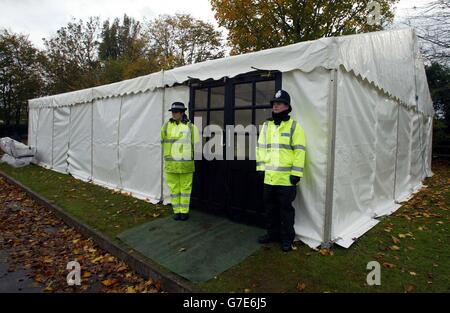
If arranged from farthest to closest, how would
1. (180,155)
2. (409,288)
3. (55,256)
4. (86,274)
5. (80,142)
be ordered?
(80,142), (180,155), (55,256), (86,274), (409,288)

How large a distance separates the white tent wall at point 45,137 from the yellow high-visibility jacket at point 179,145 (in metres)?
8.57

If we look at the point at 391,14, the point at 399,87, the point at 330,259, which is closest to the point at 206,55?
the point at 391,14

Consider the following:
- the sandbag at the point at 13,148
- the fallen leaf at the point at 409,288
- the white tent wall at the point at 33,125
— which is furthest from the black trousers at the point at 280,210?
the white tent wall at the point at 33,125

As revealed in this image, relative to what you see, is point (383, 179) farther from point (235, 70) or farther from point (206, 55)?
point (206, 55)

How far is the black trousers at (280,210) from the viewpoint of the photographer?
422 cm

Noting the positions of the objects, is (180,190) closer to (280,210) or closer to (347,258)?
(280,210)

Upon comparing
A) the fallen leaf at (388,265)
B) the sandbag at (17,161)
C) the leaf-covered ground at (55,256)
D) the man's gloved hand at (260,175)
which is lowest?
the leaf-covered ground at (55,256)

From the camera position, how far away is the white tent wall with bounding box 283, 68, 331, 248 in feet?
13.9

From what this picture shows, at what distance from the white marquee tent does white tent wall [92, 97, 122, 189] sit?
3 cm

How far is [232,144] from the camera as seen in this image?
5.34 m

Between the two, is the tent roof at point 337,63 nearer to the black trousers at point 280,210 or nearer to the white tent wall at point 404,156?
the white tent wall at point 404,156

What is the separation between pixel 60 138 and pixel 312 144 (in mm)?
10122

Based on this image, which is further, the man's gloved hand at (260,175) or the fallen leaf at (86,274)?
the man's gloved hand at (260,175)

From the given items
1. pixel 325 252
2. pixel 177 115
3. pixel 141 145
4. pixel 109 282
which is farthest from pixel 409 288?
pixel 141 145
